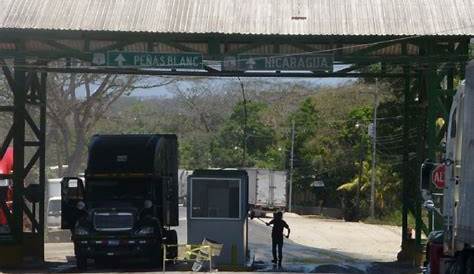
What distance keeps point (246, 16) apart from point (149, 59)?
2829mm

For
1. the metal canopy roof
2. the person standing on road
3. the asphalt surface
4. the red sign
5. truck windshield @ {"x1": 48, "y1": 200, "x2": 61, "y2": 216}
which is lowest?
the asphalt surface

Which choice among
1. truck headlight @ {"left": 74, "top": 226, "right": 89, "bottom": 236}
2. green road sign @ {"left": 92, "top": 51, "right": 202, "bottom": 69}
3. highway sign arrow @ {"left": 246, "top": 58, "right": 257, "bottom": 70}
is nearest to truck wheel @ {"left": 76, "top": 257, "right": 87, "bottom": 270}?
truck headlight @ {"left": 74, "top": 226, "right": 89, "bottom": 236}

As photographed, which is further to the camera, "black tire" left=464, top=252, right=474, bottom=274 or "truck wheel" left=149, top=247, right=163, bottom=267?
"truck wheel" left=149, top=247, right=163, bottom=267

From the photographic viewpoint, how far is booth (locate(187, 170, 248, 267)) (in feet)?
91.0

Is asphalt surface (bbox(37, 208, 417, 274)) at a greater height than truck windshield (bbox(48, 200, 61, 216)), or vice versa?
truck windshield (bbox(48, 200, 61, 216))

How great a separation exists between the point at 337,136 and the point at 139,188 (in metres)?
52.4

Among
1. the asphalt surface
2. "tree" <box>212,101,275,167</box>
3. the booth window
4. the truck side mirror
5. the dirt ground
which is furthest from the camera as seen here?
"tree" <box>212,101,275,167</box>

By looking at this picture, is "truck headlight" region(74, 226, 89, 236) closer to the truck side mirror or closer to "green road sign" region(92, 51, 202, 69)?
the truck side mirror

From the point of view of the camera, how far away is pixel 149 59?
1043 inches

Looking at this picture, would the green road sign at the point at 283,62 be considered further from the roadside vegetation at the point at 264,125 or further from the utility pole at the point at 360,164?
the utility pole at the point at 360,164

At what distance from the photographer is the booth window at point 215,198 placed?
27.7 metres

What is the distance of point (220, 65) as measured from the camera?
1083 inches

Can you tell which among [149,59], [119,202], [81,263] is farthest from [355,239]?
[149,59]

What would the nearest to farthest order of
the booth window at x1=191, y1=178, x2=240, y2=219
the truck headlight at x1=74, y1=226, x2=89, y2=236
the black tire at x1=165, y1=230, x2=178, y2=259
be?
the truck headlight at x1=74, y1=226, x2=89, y2=236 < the booth window at x1=191, y1=178, x2=240, y2=219 < the black tire at x1=165, y1=230, x2=178, y2=259
